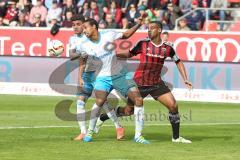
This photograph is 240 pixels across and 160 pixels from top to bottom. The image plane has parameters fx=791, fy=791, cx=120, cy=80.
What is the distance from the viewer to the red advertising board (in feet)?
91.9

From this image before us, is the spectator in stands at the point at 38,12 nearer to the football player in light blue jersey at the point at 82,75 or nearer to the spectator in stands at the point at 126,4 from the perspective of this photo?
the spectator in stands at the point at 126,4

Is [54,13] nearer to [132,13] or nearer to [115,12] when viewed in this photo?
[115,12]

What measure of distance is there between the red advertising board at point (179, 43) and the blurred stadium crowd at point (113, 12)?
96 cm

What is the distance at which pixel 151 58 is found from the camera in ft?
49.7

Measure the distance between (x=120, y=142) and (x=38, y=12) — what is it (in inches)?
705

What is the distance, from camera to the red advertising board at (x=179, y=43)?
28.0 metres

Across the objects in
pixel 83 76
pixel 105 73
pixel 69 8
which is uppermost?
pixel 105 73

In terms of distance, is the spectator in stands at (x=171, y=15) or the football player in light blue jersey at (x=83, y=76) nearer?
the football player in light blue jersey at (x=83, y=76)

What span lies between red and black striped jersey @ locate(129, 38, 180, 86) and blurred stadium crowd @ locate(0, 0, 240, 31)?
44.7ft

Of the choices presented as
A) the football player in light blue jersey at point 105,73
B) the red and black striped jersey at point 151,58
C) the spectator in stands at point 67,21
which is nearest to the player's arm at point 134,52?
the red and black striped jersey at point 151,58

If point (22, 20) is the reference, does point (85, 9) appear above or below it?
above

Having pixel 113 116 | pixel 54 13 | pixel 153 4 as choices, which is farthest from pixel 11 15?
pixel 113 116

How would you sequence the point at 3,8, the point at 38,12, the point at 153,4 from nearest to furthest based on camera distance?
the point at 153,4 < the point at 38,12 < the point at 3,8

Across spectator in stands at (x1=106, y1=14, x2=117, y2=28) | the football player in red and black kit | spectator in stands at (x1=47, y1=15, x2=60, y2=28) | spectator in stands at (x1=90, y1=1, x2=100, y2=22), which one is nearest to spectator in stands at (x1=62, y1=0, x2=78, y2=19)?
spectator in stands at (x1=47, y1=15, x2=60, y2=28)
